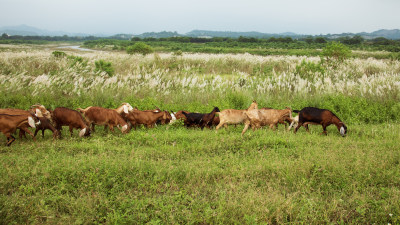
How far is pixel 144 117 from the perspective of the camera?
7.59 m

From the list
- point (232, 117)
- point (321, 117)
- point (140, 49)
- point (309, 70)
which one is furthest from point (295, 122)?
point (140, 49)

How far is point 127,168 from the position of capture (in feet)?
15.9

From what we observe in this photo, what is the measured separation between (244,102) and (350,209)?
6014mm

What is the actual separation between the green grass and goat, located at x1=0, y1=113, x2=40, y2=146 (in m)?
0.30

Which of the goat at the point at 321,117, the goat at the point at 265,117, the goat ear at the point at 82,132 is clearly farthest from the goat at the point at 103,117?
the goat at the point at 321,117

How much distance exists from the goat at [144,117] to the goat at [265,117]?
2347 millimetres

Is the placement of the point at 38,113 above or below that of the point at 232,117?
above

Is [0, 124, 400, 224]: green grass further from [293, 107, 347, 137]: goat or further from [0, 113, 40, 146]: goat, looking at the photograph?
[293, 107, 347, 137]: goat

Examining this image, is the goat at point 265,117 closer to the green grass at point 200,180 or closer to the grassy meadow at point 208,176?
the grassy meadow at point 208,176

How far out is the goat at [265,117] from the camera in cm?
730

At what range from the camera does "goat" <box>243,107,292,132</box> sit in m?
7.30

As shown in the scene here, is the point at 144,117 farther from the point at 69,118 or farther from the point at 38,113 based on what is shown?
the point at 38,113

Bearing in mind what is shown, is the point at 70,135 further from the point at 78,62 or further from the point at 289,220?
the point at 78,62

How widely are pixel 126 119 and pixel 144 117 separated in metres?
0.47
